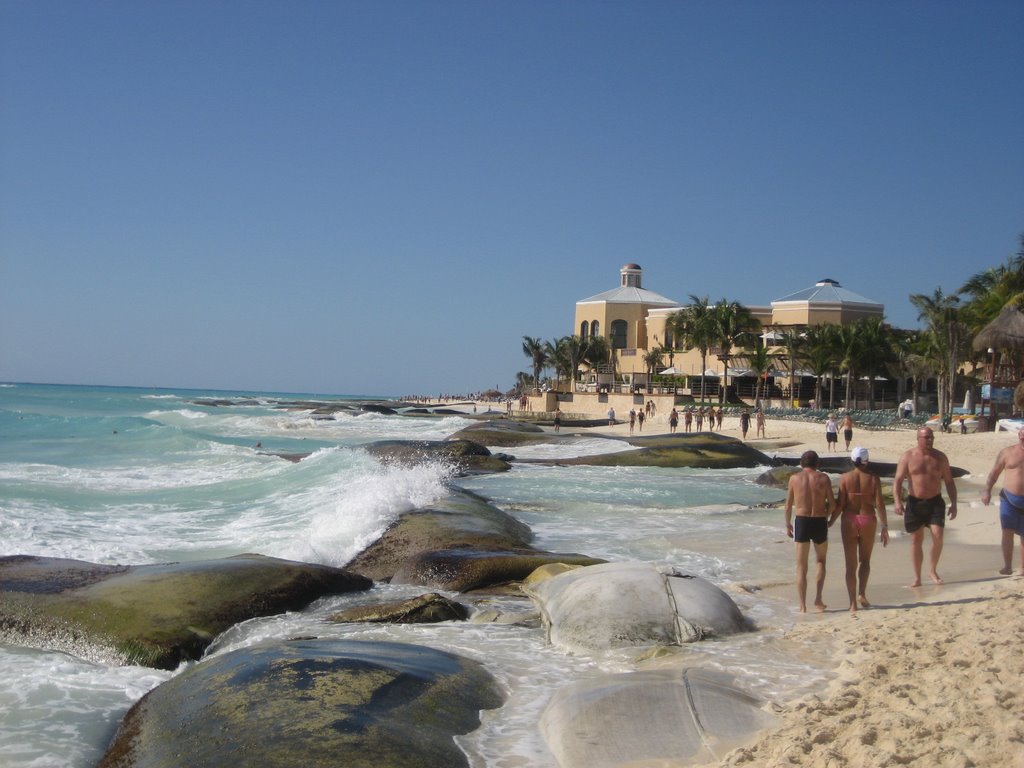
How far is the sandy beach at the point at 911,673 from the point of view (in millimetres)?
4418

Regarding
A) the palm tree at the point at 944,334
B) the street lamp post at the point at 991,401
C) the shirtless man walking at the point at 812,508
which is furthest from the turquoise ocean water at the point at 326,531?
the palm tree at the point at 944,334

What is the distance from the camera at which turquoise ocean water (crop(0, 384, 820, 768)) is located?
19.8 feet

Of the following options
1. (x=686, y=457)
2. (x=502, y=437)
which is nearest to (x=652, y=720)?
(x=686, y=457)

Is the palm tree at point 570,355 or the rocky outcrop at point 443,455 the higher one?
the palm tree at point 570,355

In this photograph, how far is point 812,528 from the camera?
835cm

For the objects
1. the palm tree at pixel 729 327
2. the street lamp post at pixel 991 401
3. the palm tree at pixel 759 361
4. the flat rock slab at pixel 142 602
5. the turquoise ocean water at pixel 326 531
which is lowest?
the turquoise ocean water at pixel 326 531

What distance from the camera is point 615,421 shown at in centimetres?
5550

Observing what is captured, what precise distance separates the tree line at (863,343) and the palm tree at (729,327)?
6cm

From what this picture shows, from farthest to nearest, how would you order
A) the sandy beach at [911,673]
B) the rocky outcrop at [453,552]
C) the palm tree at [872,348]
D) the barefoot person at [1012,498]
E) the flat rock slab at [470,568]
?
1. the palm tree at [872,348]
2. the rocky outcrop at [453,552]
3. the flat rock slab at [470,568]
4. the barefoot person at [1012,498]
5. the sandy beach at [911,673]

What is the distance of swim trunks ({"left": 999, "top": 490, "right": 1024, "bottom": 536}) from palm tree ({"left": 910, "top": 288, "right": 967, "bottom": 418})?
35.5 metres

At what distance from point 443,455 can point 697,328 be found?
37780 mm

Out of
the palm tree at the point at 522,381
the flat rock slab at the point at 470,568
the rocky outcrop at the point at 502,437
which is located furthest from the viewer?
the palm tree at the point at 522,381

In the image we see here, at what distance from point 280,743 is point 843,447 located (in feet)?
106

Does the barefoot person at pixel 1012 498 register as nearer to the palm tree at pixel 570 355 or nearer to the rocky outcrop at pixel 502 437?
the rocky outcrop at pixel 502 437
